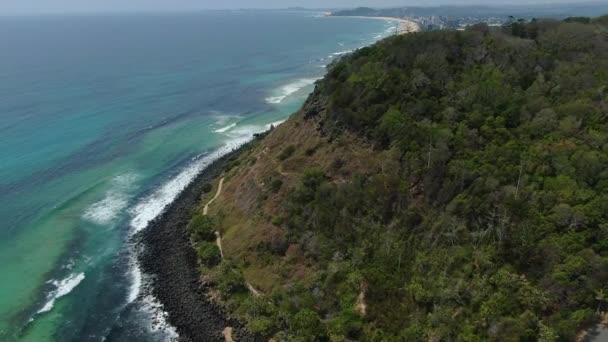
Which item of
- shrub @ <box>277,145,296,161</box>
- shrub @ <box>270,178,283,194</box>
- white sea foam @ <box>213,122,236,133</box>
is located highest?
shrub @ <box>277,145,296,161</box>

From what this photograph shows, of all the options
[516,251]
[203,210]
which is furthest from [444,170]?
[203,210]

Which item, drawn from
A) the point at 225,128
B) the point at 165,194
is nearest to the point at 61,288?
the point at 165,194

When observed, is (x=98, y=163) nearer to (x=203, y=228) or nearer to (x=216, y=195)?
(x=216, y=195)

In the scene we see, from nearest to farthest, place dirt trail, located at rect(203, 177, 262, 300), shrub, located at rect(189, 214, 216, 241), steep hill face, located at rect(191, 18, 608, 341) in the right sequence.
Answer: steep hill face, located at rect(191, 18, 608, 341), dirt trail, located at rect(203, 177, 262, 300), shrub, located at rect(189, 214, 216, 241)

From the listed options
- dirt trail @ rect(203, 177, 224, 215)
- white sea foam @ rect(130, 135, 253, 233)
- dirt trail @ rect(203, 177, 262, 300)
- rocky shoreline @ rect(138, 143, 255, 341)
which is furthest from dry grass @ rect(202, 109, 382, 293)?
white sea foam @ rect(130, 135, 253, 233)

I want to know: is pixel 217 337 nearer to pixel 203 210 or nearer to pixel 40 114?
pixel 203 210

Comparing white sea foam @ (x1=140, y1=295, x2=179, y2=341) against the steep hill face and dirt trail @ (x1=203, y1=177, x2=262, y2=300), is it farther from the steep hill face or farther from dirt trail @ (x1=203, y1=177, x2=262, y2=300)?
the steep hill face
